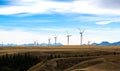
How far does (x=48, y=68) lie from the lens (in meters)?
135

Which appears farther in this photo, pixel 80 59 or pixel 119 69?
pixel 80 59

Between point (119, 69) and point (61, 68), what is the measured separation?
107 ft

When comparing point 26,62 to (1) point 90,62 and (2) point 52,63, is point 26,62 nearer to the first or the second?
(2) point 52,63

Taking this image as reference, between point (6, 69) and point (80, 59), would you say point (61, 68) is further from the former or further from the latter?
point (6, 69)

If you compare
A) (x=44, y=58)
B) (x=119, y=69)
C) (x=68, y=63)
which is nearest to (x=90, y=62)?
(x=68, y=63)

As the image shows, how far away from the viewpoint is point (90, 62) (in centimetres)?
13112

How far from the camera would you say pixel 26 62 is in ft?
510

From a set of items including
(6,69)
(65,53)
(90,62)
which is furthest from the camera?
(65,53)

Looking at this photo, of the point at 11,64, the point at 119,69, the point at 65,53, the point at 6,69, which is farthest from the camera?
the point at 65,53

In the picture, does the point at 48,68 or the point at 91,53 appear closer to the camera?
the point at 48,68

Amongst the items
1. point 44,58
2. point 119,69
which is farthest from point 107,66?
point 44,58

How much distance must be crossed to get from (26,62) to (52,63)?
2062cm

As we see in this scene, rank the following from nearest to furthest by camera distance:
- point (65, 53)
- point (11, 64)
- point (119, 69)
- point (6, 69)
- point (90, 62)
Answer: point (119, 69) < point (90, 62) < point (6, 69) < point (11, 64) < point (65, 53)

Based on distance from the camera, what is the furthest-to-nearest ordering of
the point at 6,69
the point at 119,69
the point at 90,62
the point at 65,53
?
the point at 65,53
the point at 6,69
the point at 90,62
the point at 119,69
